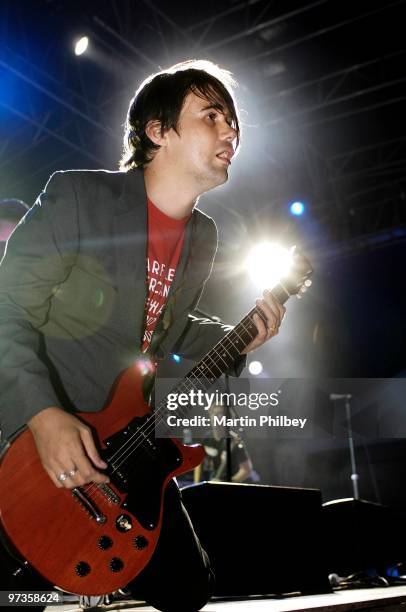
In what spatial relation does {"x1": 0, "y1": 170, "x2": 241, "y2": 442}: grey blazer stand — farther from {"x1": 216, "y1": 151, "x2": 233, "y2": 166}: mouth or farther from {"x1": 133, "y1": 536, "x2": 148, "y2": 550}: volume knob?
{"x1": 133, "y1": 536, "x2": 148, "y2": 550}: volume knob

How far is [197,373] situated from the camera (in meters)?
2.28

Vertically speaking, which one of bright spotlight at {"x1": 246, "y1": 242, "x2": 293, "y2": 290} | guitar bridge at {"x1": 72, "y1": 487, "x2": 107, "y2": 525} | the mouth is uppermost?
bright spotlight at {"x1": 246, "y1": 242, "x2": 293, "y2": 290}

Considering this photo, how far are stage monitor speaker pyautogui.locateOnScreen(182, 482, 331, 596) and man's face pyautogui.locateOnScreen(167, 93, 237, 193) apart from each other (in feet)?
6.24

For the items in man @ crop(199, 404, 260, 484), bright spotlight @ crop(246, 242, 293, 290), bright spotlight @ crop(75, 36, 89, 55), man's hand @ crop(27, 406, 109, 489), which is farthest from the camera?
bright spotlight @ crop(246, 242, 293, 290)

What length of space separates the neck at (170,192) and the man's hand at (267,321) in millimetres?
572

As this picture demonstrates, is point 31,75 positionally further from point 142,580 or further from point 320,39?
point 142,580

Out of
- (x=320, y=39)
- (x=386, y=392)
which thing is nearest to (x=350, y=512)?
(x=386, y=392)

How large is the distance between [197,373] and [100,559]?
80 centimetres

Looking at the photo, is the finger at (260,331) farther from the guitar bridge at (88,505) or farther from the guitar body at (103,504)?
the guitar bridge at (88,505)

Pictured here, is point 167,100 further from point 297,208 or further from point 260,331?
point 297,208

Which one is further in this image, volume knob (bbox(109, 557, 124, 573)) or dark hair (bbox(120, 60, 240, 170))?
dark hair (bbox(120, 60, 240, 170))

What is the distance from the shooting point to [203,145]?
2.33 m

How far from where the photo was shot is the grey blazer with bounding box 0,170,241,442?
175 cm

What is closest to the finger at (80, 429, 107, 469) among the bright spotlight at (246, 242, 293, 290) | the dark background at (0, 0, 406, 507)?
the dark background at (0, 0, 406, 507)
